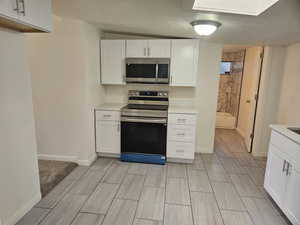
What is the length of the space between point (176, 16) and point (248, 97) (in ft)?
10.9

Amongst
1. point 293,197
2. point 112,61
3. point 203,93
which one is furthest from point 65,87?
point 293,197

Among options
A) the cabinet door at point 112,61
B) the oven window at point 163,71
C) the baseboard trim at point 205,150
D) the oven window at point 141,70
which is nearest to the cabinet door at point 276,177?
the baseboard trim at point 205,150

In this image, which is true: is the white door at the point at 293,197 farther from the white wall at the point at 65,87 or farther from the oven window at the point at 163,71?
the white wall at the point at 65,87

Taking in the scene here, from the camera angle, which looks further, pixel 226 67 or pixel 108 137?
pixel 226 67

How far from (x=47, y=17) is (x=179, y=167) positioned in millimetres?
2661

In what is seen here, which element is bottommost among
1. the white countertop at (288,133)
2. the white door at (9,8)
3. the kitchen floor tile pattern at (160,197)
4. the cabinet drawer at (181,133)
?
the kitchen floor tile pattern at (160,197)

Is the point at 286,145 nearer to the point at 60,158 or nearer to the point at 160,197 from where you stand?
the point at 160,197

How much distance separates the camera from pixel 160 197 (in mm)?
2398

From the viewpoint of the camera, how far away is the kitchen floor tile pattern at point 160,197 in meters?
2.03

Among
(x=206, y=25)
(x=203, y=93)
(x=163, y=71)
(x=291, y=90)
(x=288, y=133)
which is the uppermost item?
(x=206, y=25)

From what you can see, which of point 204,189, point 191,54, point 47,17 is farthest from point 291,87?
point 47,17

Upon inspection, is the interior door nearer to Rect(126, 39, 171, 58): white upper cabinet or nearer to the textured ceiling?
the textured ceiling

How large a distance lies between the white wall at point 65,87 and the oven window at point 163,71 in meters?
1.05

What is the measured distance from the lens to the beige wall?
9.78ft
